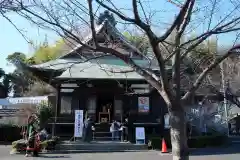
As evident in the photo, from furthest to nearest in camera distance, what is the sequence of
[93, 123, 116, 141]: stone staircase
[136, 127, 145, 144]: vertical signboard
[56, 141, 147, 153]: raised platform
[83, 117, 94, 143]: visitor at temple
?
[93, 123, 116, 141]: stone staircase
[136, 127, 145, 144]: vertical signboard
[83, 117, 94, 143]: visitor at temple
[56, 141, 147, 153]: raised platform

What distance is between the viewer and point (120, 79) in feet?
72.4

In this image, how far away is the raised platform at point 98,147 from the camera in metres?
18.7

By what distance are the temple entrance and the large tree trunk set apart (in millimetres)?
18134

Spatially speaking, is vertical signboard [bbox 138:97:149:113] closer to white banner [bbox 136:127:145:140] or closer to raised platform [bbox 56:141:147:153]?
white banner [bbox 136:127:145:140]

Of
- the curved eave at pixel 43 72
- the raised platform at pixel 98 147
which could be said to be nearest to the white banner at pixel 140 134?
the raised platform at pixel 98 147

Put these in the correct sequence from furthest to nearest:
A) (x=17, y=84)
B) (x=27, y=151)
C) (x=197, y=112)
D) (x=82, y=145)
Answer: (x=17, y=84) → (x=197, y=112) → (x=82, y=145) → (x=27, y=151)

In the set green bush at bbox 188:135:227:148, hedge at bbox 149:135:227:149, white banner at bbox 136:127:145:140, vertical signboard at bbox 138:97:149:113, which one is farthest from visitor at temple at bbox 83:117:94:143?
green bush at bbox 188:135:227:148

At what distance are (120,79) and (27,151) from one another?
27.1 ft

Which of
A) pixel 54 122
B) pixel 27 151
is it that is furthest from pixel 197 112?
pixel 27 151

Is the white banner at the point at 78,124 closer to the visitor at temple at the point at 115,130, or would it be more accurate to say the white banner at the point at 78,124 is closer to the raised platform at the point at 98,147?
the raised platform at the point at 98,147

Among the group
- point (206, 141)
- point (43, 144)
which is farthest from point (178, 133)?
point (206, 141)

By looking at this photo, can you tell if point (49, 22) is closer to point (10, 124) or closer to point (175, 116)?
point (175, 116)

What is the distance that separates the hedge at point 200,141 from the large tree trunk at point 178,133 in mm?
13801

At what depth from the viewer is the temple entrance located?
80.7ft
